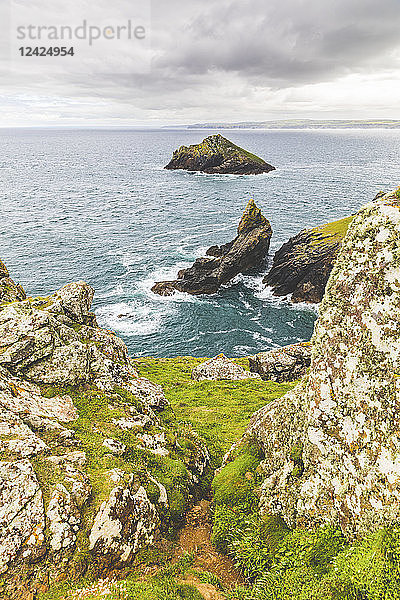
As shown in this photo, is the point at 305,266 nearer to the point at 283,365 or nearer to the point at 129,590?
the point at 283,365

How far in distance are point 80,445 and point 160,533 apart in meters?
4.24

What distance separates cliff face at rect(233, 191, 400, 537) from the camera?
9.80 meters

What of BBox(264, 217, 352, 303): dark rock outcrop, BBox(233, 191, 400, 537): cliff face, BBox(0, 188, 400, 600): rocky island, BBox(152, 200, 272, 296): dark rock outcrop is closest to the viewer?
BBox(0, 188, 400, 600): rocky island

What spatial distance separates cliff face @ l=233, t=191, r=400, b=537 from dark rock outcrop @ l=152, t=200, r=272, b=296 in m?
58.1

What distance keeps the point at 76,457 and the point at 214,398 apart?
2078cm

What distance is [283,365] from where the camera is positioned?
40.8 m

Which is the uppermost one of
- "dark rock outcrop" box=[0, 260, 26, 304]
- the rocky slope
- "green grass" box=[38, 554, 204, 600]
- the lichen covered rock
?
"dark rock outcrop" box=[0, 260, 26, 304]

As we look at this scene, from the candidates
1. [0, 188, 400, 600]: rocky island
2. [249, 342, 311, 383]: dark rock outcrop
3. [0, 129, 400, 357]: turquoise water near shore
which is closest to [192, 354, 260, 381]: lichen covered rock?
[249, 342, 311, 383]: dark rock outcrop

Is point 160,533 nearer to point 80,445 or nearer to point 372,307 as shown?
point 80,445

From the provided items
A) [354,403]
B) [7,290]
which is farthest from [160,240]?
[354,403]

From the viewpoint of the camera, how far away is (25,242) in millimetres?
89688

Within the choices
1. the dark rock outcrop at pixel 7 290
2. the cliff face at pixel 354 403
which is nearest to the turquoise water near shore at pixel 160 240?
the dark rock outcrop at pixel 7 290

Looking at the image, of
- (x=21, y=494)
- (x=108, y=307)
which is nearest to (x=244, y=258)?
(x=108, y=307)

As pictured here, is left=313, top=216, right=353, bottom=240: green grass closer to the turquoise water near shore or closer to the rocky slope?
the turquoise water near shore
